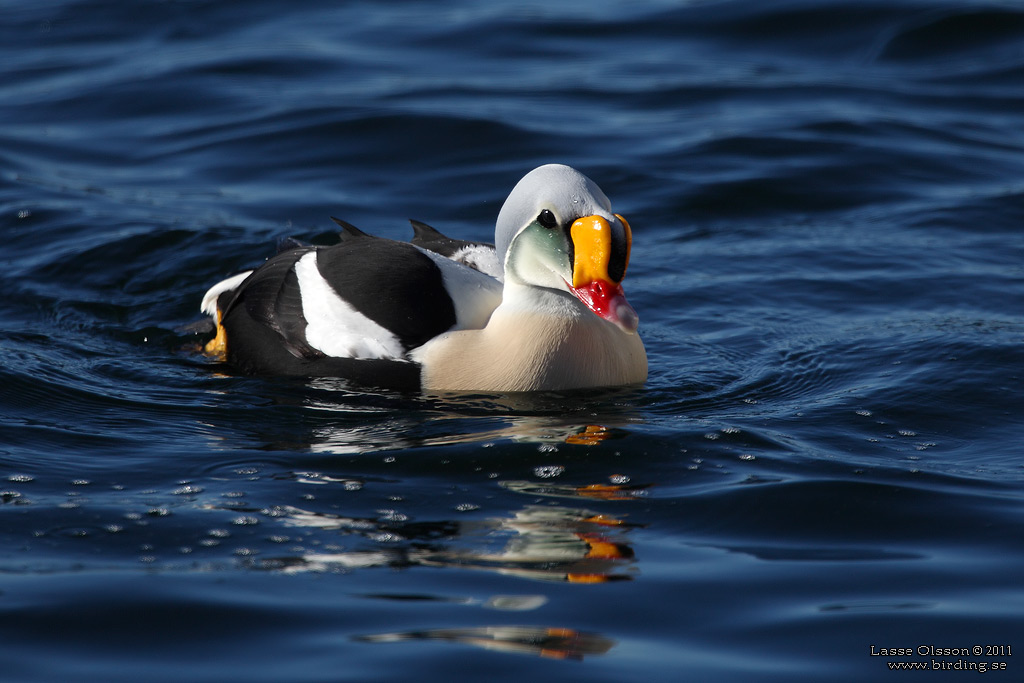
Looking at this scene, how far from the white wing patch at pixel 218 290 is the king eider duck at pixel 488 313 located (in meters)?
0.68

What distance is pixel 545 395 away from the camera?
5.16 meters

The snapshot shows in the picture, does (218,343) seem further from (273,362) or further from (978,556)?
(978,556)

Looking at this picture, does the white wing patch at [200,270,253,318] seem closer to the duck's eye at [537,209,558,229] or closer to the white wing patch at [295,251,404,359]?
the white wing patch at [295,251,404,359]

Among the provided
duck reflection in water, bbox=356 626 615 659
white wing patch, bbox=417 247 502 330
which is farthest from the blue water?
white wing patch, bbox=417 247 502 330

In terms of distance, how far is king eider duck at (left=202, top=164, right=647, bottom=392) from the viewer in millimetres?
4879

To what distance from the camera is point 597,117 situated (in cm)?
992

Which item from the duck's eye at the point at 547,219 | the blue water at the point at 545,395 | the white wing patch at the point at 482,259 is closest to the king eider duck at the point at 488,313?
the duck's eye at the point at 547,219

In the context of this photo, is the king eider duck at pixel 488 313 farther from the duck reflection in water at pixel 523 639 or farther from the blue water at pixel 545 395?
the duck reflection in water at pixel 523 639

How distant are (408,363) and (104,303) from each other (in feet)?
7.61

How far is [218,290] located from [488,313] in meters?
1.52

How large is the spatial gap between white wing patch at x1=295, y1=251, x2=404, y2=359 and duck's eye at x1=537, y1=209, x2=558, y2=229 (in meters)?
0.75

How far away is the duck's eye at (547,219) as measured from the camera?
4.89 metres

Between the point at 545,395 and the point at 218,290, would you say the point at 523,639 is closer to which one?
the point at 545,395

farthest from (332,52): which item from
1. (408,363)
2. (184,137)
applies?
(408,363)
